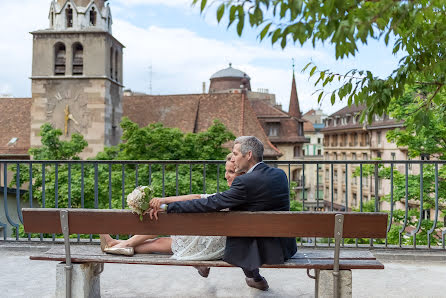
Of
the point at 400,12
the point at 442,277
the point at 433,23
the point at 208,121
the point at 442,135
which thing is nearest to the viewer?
the point at 400,12

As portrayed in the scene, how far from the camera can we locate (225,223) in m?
3.48

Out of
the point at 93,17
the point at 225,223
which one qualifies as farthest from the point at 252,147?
the point at 93,17

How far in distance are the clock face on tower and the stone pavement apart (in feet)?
112

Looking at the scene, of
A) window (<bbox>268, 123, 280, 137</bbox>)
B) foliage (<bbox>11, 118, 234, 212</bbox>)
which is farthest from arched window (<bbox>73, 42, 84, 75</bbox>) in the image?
window (<bbox>268, 123, 280, 137</bbox>)

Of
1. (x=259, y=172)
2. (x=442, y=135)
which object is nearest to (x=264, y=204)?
(x=259, y=172)

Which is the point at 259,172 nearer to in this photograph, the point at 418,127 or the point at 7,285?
the point at 418,127

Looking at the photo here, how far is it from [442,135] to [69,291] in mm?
19304

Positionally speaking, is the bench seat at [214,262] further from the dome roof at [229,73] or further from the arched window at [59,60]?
the dome roof at [229,73]

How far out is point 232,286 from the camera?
465cm

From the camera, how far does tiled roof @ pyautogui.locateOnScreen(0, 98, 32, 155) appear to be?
43.9m

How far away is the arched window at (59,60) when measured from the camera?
128 ft

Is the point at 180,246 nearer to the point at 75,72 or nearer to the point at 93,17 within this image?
the point at 75,72

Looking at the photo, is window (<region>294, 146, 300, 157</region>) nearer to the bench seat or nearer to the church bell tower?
the church bell tower

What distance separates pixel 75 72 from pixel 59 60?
1570 millimetres
